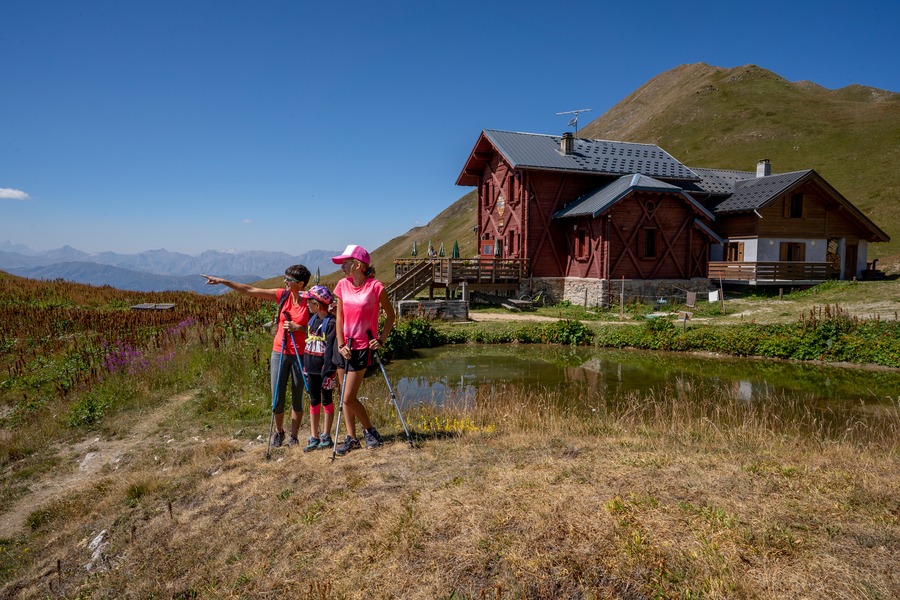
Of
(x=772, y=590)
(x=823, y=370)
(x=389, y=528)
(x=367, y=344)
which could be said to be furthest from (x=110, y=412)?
(x=823, y=370)

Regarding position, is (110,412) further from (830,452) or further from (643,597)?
(830,452)

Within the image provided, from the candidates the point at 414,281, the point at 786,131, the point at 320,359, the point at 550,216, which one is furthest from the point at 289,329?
the point at 786,131

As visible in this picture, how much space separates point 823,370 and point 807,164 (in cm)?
5308

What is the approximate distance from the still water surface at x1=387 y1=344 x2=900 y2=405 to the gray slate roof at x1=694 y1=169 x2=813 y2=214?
58.2 ft

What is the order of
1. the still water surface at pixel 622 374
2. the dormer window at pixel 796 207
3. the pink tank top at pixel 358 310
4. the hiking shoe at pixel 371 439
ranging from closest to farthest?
the pink tank top at pixel 358 310 → the hiking shoe at pixel 371 439 → the still water surface at pixel 622 374 → the dormer window at pixel 796 207

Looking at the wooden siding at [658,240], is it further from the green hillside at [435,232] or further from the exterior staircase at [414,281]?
the green hillside at [435,232]

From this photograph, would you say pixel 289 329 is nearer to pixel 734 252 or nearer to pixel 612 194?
pixel 612 194

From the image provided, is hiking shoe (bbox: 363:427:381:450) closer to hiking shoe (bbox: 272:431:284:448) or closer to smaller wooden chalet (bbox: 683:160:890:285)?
hiking shoe (bbox: 272:431:284:448)

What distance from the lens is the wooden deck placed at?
2402cm

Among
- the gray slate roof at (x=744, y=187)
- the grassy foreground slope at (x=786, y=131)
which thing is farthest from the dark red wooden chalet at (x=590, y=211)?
the grassy foreground slope at (x=786, y=131)

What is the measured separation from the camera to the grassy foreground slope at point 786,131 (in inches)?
1794

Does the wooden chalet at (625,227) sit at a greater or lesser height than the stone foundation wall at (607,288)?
greater

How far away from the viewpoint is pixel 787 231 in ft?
93.4

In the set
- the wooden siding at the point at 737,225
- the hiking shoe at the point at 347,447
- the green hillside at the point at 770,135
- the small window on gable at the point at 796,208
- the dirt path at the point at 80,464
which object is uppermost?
the green hillside at the point at 770,135
